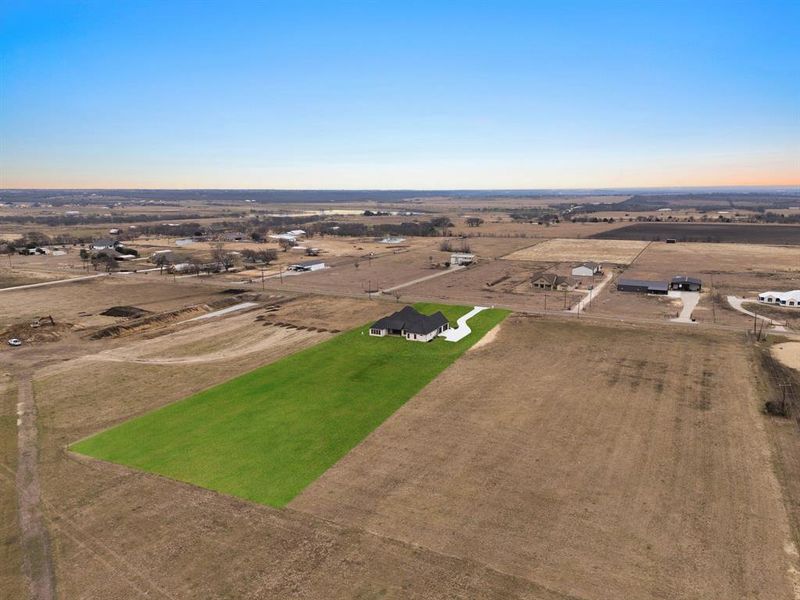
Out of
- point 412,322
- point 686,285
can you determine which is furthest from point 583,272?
point 412,322

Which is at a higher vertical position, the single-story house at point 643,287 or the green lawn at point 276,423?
the single-story house at point 643,287

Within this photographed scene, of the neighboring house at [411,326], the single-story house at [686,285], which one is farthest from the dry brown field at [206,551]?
the single-story house at [686,285]

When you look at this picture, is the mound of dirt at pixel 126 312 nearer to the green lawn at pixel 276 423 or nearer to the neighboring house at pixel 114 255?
the green lawn at pixel 276 423

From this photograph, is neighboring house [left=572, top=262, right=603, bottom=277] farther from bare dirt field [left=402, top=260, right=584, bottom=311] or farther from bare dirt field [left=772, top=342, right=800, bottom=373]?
bare dirt field [left=772, top=342, right=800, bottom=373]

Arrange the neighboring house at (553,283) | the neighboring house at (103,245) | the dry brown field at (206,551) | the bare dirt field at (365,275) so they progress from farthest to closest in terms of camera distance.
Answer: the neighboring house at (103,245) → the bare dirt field at (365,275) → the neighboring house at (553,283) → the dry brown field at (206,551)

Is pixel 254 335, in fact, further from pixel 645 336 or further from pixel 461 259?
pixel 461 259

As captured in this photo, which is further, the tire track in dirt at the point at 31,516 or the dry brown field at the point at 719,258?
the dry brown field at the point at 719,258
